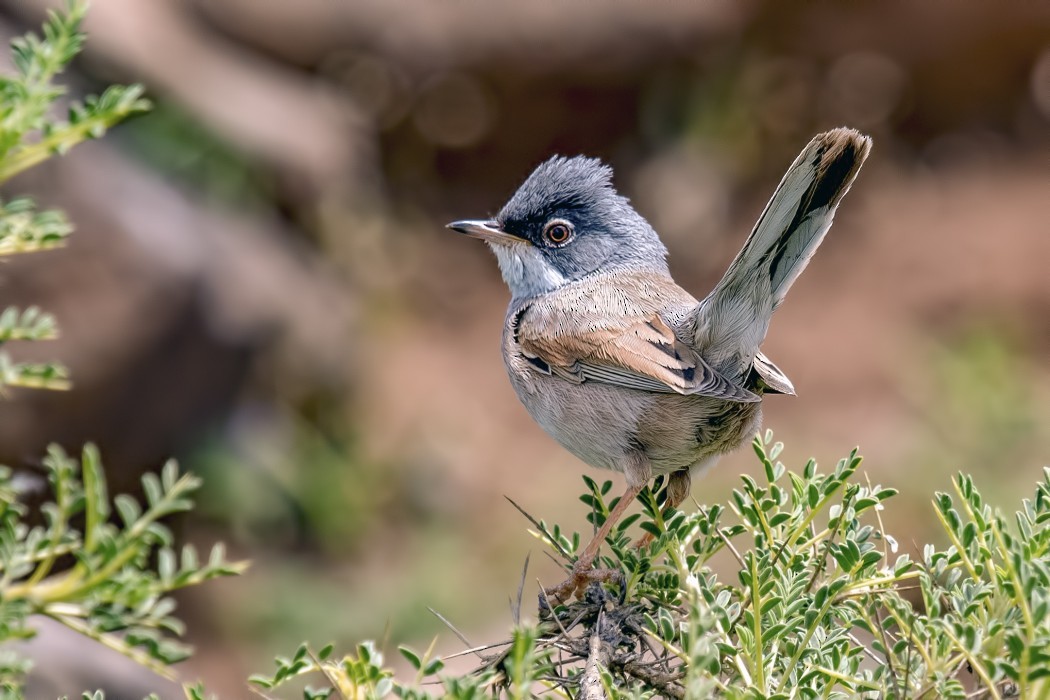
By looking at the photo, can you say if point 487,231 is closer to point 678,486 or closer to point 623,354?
point 623,354

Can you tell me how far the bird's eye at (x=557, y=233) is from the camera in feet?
15.2

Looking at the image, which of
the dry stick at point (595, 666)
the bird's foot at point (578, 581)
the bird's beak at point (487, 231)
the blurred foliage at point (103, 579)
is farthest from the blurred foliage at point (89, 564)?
the bird's beak at point (487, 231)

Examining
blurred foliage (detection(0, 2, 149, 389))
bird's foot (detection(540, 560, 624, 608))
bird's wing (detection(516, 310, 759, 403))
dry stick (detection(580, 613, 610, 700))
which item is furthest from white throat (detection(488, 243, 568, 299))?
blurred foliage (detection(0, 2, 149, 389))

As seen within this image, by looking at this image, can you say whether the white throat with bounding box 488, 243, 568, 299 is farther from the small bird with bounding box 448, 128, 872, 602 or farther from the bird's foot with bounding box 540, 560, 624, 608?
the bird's foot with bounding box 540, 560, 624, 608

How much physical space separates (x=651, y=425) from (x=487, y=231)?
1.30 meters

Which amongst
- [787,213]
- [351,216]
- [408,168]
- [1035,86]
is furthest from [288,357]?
[1035,86]

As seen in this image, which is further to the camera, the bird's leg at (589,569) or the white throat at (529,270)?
the white throat at (529,270)

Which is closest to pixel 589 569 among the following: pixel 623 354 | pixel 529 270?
pixel 623 354

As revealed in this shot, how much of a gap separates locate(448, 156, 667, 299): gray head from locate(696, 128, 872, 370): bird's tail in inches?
39.0

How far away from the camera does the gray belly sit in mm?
3713

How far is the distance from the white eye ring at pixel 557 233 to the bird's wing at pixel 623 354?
395 millimetres

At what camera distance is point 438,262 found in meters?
11.0

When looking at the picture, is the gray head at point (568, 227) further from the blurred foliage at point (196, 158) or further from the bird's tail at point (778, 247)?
the blurred foliage at point (196, 158)

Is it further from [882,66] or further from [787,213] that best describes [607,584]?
[882,66]
